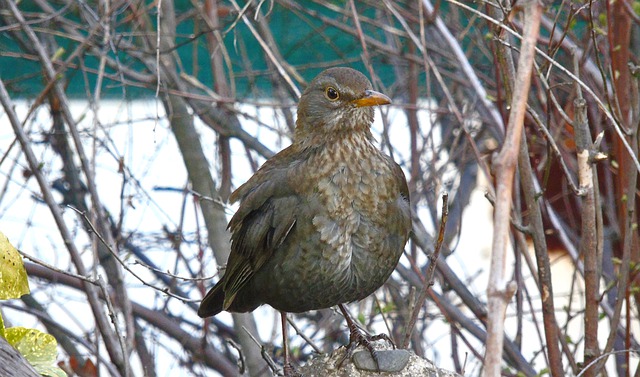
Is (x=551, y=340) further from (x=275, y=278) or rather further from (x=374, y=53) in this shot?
(x=374, y=53)

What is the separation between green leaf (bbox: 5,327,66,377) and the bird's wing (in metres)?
1.18

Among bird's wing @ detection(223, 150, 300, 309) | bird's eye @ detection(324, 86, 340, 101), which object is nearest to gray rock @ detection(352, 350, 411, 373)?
bird's wing @ detection(223, 150, 300, 309)

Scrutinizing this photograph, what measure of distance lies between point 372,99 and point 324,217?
544mm

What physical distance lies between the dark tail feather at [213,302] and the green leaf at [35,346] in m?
1.33

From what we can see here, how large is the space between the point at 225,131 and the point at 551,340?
2444 mm

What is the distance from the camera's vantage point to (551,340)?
146 inches

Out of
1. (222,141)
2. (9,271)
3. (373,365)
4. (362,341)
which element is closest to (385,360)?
(373,365)

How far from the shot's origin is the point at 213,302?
156 inches

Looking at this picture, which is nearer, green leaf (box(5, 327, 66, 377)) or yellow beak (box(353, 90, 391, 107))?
green leaf (box(5, 327, 66, 377))

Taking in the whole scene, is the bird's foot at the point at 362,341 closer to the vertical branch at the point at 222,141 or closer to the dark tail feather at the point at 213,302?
the dark tail feather at the point at 213,302

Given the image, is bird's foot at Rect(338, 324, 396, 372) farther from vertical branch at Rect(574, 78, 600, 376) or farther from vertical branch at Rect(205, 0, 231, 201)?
vertical branch at Rect(205, 0, 231, 201)

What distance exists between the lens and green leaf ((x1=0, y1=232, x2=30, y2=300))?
245cm

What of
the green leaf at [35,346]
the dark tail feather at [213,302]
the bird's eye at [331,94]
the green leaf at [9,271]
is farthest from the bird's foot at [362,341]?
the green leaf at [9,271]

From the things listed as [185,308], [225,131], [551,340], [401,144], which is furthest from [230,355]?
[551,340]
